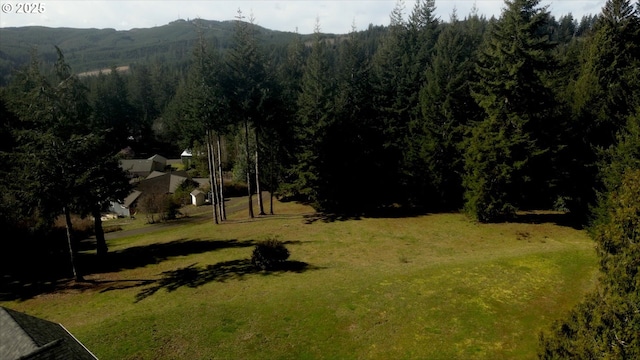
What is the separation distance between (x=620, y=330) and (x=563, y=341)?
1.96 metres

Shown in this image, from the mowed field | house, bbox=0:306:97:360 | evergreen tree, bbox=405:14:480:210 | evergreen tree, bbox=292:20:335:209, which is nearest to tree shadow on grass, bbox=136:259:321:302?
the mowed field

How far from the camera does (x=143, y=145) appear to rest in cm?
11150

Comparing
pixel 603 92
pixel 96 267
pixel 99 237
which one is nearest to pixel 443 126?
pixel 603 92

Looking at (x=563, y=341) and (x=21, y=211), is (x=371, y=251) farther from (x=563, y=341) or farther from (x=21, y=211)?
(x=21, y=211)

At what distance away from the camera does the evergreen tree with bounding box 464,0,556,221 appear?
30188mm

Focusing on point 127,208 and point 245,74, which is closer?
point 245,74

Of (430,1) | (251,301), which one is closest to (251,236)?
(251,301)

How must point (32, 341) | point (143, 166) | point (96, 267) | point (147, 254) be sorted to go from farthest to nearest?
point (143, 166), point (147, 254), point (96, 267), point (32, 341)

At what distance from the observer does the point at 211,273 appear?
2458 cm

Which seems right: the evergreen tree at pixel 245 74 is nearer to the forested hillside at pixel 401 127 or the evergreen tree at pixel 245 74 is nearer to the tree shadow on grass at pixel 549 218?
the forested hillside at pixel 401 127

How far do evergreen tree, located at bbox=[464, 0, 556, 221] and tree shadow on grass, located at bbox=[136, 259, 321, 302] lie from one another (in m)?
17.9

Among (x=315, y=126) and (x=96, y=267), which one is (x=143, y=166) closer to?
(x=315, y=126)

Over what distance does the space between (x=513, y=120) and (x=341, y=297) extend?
2223cm

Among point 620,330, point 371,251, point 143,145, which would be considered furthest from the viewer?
point 143,145
